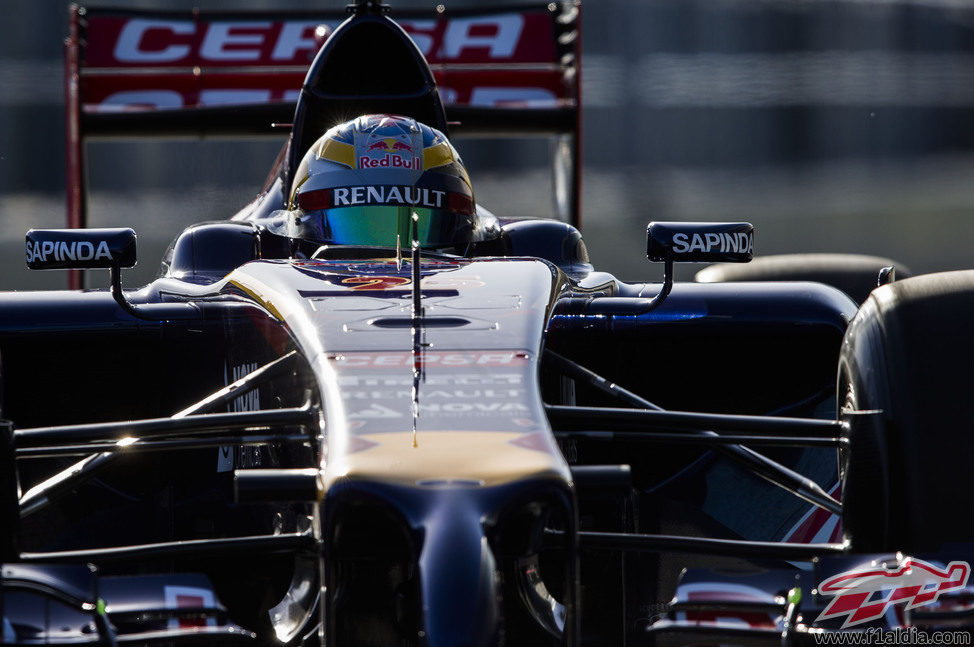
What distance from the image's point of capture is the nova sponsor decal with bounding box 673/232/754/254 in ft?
10.4

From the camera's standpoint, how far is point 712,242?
323cm

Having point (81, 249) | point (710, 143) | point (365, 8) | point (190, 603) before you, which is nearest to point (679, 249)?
point (81, 249)

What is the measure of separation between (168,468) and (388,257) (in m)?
0.75

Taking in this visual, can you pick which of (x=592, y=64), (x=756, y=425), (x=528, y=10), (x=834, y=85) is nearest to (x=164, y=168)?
(x=592, y=64)

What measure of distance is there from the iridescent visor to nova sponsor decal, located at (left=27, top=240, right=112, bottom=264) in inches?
28.5

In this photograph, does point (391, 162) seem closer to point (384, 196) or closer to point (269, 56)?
point (384, 196)

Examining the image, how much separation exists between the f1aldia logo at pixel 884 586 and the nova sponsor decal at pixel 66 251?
66.2 inches

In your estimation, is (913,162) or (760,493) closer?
(760,493)

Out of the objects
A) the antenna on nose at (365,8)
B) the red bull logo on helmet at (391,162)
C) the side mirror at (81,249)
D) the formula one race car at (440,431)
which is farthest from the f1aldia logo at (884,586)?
the antenna on nose at (365,8)

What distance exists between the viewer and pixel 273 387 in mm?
3082

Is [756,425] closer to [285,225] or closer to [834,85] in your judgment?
[285,225]

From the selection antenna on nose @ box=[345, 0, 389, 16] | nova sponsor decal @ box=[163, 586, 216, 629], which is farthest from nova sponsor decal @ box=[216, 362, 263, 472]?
antenna on nose @ box=[345, 0, 389, 16]

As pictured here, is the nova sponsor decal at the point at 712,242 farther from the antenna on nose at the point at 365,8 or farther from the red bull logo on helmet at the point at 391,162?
the antenna on nose at the point at 365,8

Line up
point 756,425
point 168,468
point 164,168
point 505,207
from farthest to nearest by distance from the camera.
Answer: point 164,168 < point 505,207 < point 168,468 < point 756,425
